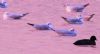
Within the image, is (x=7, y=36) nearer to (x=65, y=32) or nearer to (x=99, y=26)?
(x=65, y=32)

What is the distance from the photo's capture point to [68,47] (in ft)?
39.9

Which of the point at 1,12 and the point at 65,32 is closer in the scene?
the point at 65,32

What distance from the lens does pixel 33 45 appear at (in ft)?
40.3

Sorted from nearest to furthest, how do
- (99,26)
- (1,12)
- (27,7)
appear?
(99,26), (1,12), (27,7)

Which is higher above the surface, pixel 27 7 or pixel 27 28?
pixel 27 7

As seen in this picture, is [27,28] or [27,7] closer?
[27,28]

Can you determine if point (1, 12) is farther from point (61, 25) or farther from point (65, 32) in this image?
point (65, 32)

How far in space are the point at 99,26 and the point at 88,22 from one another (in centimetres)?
122

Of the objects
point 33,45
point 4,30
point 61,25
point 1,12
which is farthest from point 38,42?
point 1,12

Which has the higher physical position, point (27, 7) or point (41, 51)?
point (27, 7)

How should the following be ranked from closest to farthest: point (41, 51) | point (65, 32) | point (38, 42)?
point (41, 51), point (38, 42), point (65, 32)

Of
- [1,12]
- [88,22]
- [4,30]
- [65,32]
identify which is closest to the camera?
[65,32]

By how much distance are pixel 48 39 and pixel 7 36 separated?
1.25 metres

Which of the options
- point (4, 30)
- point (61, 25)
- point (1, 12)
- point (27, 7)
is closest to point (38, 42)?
point (4, 30)
